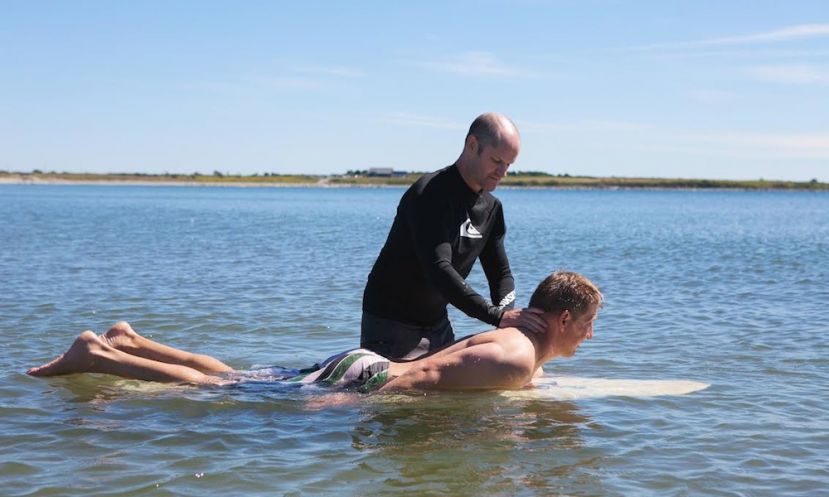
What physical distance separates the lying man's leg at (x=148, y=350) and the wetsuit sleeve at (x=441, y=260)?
7.65 feet

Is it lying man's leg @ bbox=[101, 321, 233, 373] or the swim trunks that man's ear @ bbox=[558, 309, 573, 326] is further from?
lying man's leg @ bbox=[101, 321, 233, 373]

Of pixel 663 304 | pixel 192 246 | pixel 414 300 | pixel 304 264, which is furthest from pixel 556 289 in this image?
pixel 192 246

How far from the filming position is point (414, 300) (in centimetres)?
799

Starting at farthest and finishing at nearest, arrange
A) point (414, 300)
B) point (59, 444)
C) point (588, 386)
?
1. point (588, 386)
2. point (414, 300)
3. point (59, 444)

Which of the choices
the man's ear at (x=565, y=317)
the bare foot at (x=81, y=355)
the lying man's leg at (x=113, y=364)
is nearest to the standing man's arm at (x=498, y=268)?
the man's ear at (x=565, y=317)

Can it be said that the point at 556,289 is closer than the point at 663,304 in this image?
Yes

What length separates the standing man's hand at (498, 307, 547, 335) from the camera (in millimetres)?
7551

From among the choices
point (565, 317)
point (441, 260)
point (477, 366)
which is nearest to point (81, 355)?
point (441, 260)

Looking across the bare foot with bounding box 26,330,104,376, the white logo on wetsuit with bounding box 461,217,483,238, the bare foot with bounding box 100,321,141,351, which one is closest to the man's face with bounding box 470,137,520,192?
the white logo on wetsuit with bounding box 461,217,483,238

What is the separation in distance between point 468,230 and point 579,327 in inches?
47.6

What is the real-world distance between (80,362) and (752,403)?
591cm

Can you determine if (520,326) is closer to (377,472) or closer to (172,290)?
(377,472)

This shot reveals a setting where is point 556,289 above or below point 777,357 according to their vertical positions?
above

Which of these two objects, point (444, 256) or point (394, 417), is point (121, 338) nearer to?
point (394, 417)
